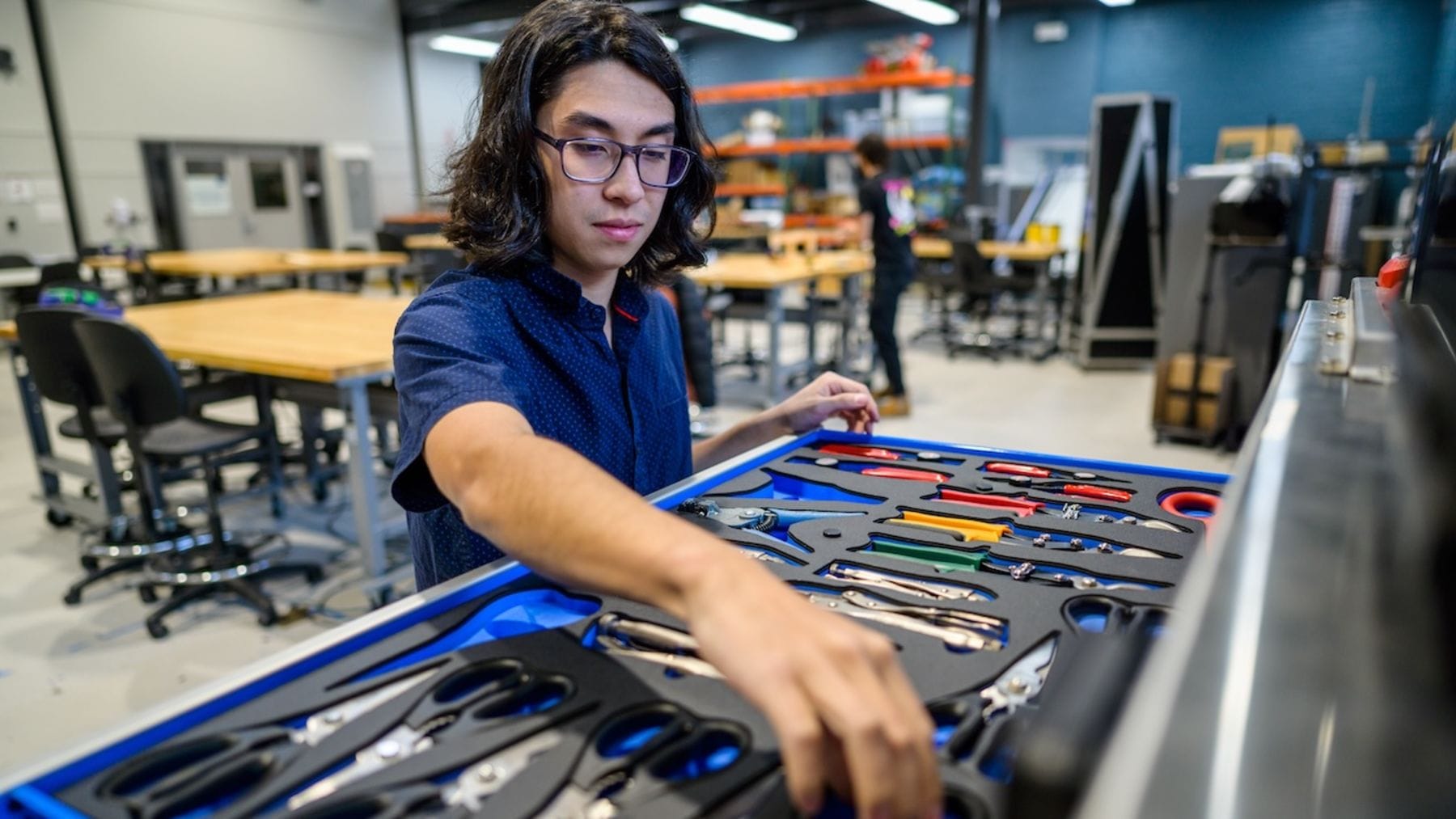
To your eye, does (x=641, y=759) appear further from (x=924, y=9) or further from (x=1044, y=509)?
(x=924, y=9)

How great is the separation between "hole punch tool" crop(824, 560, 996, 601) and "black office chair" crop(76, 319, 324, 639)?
2.19m

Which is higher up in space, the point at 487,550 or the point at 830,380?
the point at 830,380

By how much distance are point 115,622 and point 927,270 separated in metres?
6.04

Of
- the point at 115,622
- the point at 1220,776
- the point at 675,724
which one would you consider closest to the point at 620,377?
the point at 675,724

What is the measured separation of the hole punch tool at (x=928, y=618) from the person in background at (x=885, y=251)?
4.13 m

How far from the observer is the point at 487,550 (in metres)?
1.08

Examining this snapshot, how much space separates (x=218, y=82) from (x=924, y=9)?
769 centimetres

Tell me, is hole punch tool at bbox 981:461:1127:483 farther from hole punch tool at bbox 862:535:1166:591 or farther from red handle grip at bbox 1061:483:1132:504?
hole punch tool at bbox 862:535:1166:591

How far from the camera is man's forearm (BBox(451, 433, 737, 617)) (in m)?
0.55

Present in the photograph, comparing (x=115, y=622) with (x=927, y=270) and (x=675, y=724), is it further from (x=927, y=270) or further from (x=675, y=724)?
(x=927, y=270)

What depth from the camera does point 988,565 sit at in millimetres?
876

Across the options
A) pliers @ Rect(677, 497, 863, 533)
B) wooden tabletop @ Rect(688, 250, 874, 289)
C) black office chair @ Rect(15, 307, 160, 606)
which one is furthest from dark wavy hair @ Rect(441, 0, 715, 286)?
wooden tabletop @ Rect(688, 250, 874, 289)

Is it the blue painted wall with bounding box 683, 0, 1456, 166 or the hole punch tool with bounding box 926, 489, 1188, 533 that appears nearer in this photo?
the hole punch tool with bounding box 926, 489, 1188, 533

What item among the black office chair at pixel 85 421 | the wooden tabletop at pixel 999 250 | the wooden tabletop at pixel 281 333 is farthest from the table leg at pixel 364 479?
the wooden tabletop at pixel 999 250
